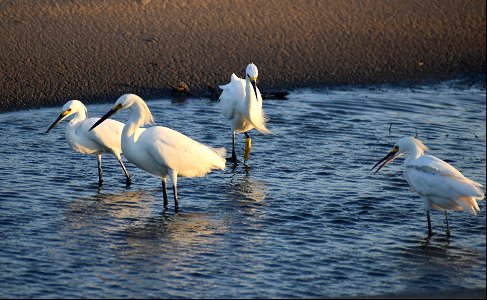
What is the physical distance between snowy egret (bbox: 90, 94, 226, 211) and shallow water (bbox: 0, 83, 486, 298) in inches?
12.3

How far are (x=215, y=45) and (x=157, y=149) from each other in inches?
174

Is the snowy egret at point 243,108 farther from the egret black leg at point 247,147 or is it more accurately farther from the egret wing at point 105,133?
the egret wing at point 105,133

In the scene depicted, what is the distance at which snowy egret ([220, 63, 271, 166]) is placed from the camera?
11023 millimetres

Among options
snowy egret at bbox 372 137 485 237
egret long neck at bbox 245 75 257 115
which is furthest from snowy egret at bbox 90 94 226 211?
snowy egret at bbox 372 137 485 237

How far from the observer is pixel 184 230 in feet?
27.5

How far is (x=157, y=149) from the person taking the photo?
29.8 ft

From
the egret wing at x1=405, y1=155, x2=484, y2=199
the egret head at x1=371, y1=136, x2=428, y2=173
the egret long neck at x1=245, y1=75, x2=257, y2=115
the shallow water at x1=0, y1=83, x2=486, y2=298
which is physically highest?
the egret long neck at x1=245, y1=75, x2=257, y2=115

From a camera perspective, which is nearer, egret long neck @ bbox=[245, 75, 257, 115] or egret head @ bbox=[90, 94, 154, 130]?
egret head @ bbox=[90, 94, 154, 130]

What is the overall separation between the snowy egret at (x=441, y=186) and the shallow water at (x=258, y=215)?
29 cm

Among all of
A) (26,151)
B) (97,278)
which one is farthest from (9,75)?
(97,278)

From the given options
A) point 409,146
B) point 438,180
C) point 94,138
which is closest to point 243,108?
point 94,138

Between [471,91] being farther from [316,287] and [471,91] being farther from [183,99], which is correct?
[316,287]

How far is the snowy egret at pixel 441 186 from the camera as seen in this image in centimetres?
809

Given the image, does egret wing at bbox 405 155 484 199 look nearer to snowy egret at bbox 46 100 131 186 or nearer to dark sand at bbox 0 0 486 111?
snowy egret at bbox 46 100 131 186
